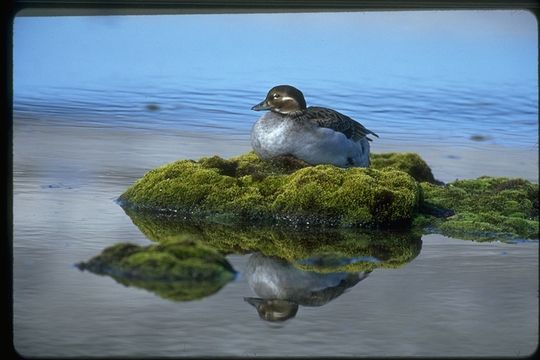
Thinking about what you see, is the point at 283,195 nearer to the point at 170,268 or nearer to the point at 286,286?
the point at 286,286

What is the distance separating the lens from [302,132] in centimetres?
1097

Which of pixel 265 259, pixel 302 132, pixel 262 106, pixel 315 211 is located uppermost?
pixel 262 106

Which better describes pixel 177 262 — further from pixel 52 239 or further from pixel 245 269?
pixel 52 239

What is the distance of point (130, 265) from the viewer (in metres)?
8.31

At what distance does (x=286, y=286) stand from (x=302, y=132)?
8.98 feet

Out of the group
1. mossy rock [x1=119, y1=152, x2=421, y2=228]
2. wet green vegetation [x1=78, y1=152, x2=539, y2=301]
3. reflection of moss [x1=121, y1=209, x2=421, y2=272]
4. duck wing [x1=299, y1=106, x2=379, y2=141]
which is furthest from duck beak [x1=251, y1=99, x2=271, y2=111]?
reflection of moss [x1=121, y1=209, x2=421, y2=272]

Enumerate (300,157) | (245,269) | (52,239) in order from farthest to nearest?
1. (300,157)
2. (52,239)
3. (245,269)

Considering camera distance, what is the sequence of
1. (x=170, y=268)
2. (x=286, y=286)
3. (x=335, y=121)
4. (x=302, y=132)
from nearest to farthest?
1. (x=170, y=268)
2. (x=286, y=286)
3. (x=302, y=132)
4. (x=335, y=121)

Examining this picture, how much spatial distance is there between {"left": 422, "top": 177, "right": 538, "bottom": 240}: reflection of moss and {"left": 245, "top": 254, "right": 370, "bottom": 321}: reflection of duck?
1.68 metres

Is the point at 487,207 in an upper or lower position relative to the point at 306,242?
upper

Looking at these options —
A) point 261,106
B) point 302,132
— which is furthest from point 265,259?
point 261,106

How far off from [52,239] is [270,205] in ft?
6.47

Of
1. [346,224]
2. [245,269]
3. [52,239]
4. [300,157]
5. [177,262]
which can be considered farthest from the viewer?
[300,157]

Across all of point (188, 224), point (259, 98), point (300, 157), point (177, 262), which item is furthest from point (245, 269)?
point (259, 98)
